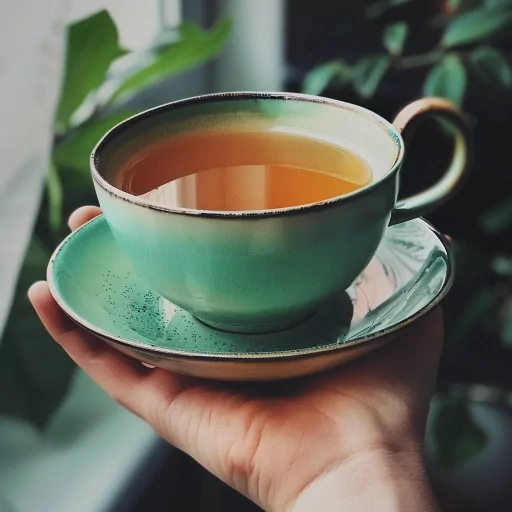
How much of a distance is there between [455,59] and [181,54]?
31 centimetres

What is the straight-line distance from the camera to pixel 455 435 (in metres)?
0.96

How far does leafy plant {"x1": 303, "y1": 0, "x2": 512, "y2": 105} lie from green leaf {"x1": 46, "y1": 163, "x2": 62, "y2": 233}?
1.19 feet

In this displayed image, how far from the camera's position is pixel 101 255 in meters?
0.53

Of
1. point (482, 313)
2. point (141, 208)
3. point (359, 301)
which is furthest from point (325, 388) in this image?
point (482, 313)

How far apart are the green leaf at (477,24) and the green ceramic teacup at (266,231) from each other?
0.40 meters

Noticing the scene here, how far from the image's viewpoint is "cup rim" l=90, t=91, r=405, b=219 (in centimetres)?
39

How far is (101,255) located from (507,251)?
77 cm

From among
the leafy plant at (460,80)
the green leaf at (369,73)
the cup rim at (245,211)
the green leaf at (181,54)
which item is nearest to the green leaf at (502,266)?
the leafy plant at (460,80)

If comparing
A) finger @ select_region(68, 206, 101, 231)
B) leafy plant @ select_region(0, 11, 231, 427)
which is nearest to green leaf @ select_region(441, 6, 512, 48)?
leafy plant @ select_region(0, 11, 231, 427)

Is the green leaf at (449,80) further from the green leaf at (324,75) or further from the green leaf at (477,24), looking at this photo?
the green leaf at (324,75)

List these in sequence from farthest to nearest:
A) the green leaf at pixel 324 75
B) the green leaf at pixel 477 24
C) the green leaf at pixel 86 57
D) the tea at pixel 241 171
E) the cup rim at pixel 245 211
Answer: the green leaf at pixel 324 75 → the green leaf at pixel 477 24 → the green leaf at pixel 86 57 → the tea at pixel 241 171 → the cup rim at pixel 245 211

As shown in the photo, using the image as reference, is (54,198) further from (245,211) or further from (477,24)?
(477,24)

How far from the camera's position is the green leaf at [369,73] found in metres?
0.90

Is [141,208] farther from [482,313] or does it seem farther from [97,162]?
[482,313]
